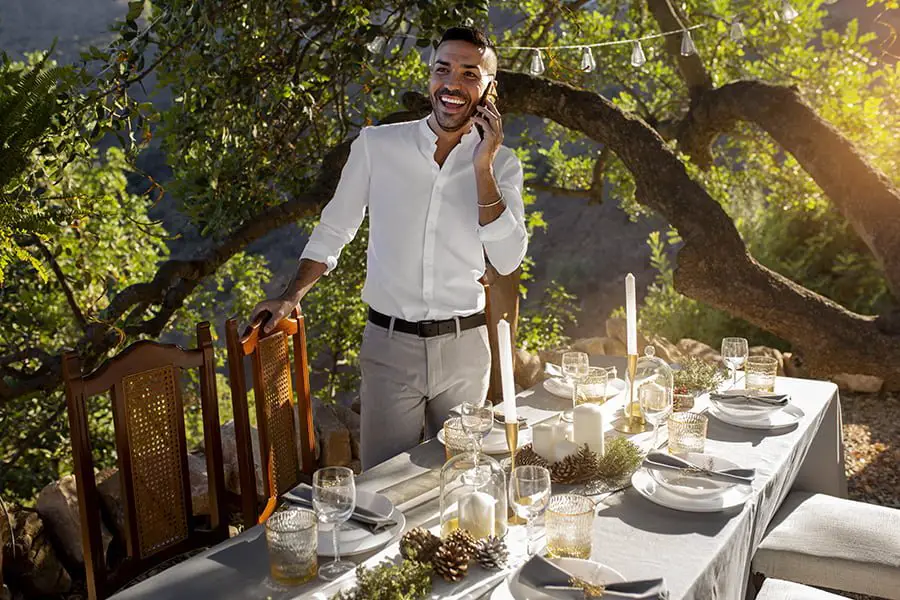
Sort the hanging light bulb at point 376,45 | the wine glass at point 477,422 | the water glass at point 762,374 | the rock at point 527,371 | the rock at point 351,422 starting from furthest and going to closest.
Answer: the rock at point 527,371 < the rock at point 351,422 < the hanging light bulb at point 376,45 < the water glass at point 762,374 < the wine glass at point 477,422

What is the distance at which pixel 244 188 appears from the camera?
3496mm

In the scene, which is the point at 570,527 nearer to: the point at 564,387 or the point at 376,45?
the point at 564,387

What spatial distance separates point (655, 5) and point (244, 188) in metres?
2.37

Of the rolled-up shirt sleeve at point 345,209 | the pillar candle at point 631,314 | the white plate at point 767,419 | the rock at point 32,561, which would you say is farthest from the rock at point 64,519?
the white plate at point 767,419

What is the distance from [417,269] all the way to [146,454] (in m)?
0.86

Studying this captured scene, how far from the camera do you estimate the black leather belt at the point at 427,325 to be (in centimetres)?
231

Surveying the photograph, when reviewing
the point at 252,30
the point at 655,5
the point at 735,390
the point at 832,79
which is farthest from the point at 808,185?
the point at 252,30

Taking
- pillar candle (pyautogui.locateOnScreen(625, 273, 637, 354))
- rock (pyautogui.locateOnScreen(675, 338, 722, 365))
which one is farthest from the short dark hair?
rock (pyautogui.locateOnScreen(675, 338, 722, 365))

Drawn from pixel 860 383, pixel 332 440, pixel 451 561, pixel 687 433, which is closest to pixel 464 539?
pixel 451 561

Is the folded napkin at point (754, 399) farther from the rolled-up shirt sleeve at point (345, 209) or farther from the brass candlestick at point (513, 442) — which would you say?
the rolled-up shirt sleeve at point (345, 209)

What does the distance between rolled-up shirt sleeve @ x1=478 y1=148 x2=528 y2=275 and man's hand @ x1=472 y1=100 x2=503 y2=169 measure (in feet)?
0.43

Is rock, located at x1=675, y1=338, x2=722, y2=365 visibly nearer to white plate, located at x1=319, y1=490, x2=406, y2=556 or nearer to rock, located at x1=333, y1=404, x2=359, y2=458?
rock, located at x1=333, y1=404, x2=359, y2=458

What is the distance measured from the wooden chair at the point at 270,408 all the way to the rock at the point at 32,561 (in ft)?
3.34

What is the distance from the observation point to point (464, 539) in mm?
1494
